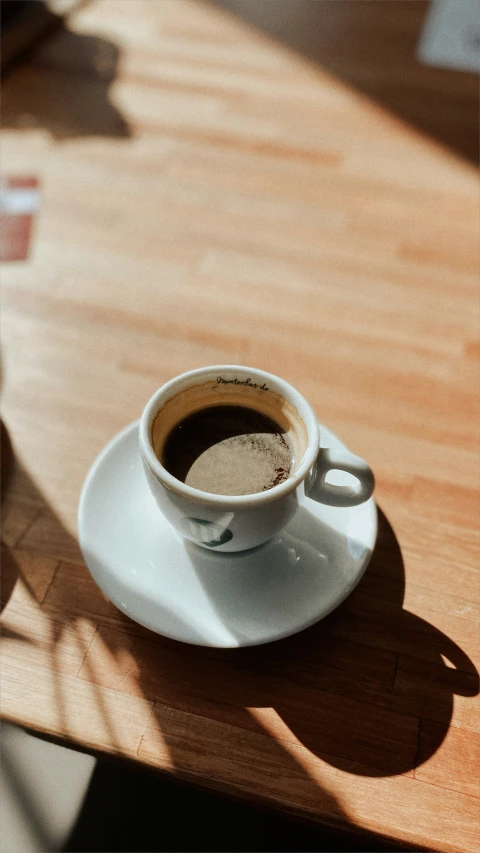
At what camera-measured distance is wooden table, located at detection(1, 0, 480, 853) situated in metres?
0.49

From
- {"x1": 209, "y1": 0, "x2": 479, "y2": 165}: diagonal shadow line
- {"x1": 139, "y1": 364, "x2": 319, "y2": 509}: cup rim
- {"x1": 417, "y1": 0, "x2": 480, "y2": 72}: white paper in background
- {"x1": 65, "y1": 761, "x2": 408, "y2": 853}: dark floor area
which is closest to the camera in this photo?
{"x1": 139, "y1": 364, "x2": 319, "y2": 509}: cup rim

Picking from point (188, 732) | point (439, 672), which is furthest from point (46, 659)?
point (439, 672)

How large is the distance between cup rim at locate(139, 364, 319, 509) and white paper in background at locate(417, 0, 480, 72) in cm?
86

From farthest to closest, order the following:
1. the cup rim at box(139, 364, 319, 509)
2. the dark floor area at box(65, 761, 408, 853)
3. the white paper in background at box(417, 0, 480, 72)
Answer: the white paper in background at box(417, 0, 480, 72) < the dark floor area at box(65, 761, 408, 853) < the cup rim at box(139, 364, 319, 509)

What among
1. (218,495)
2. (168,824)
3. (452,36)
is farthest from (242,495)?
(452,36)

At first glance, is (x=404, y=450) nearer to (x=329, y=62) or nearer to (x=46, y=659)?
(x=46, y=659)

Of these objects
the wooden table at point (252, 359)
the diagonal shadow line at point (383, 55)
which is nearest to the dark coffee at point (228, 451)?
the wooden table at point (252, 359)

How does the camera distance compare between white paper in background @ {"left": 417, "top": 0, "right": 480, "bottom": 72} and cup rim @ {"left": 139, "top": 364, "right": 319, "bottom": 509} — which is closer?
cup rim @ {"left": 139, "top": 364, "right": 319, "bottom": 509}

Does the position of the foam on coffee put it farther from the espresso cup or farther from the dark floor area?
the dark floor area

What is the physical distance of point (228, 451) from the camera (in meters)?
0.54

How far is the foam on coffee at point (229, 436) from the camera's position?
0.52 meters

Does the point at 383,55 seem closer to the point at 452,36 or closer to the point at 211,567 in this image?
the point at 452,36

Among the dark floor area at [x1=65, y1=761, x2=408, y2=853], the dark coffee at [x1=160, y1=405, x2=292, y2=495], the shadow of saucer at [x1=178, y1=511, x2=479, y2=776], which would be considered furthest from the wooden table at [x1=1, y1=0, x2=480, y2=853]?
the dark floor area at [x1=65, y1=761, x2=408, y2=853]

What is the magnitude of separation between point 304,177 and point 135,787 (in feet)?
2.59
